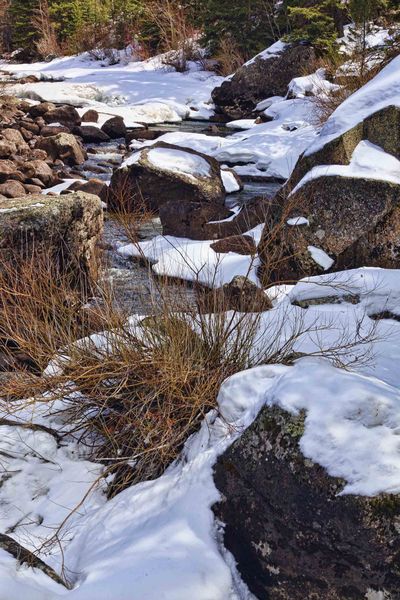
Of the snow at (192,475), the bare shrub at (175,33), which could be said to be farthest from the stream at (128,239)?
the bare shrub at (175,33)

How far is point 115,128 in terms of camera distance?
14.5 metres

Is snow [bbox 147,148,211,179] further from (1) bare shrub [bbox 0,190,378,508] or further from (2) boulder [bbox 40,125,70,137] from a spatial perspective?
(1) bare shrub [bbox 0,190,378,508]

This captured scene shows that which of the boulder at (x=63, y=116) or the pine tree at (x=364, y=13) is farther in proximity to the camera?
the boulder at (x=63, y=116)

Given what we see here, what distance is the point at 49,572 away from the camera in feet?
7.30

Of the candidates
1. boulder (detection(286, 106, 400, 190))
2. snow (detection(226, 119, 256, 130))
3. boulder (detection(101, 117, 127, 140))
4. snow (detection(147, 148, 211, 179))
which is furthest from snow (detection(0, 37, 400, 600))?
snow (detection(226, 119, 256, 130))

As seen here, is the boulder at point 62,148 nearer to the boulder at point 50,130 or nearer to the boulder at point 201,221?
the boulder at point 50,130

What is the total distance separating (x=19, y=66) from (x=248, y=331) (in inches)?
1009

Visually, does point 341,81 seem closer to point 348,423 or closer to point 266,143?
point 266,143

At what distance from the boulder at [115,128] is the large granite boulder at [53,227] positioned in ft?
29.6

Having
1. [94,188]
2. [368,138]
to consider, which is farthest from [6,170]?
A: [368,138]

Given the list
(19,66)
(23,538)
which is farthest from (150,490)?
(19,66)

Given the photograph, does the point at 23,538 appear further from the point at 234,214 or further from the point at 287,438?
the point at 234,214

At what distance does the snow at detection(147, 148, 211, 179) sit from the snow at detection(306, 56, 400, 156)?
298 cm

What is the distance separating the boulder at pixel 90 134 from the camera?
45.8ft
